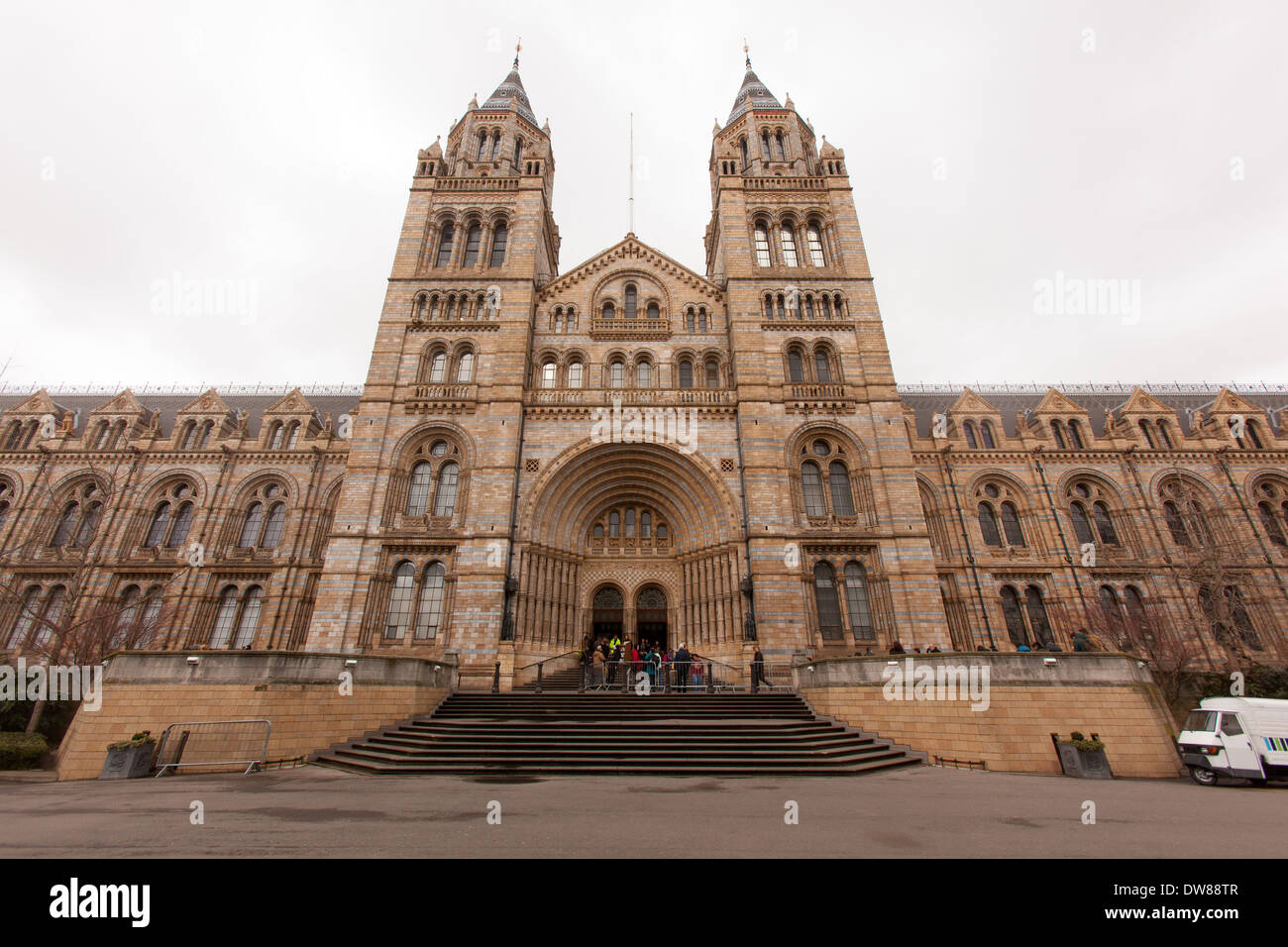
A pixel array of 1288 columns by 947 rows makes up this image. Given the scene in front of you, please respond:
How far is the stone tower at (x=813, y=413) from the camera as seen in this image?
18719 millimetres

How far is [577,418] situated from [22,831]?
17.6 metres

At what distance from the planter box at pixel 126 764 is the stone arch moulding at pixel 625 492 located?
36.7ft

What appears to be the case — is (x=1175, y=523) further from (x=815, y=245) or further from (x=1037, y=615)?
(x=815, y=245)

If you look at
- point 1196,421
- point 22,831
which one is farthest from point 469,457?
point 1196,421

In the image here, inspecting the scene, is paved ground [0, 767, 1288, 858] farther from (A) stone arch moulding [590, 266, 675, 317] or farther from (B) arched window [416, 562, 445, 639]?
(A) stone arch moulding [590, 266, 675, 317]

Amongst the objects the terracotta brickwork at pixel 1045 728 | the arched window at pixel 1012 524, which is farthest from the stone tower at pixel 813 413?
the arched window at pixel 1012 524

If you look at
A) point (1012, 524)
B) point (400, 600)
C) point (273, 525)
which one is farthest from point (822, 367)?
point (273, 525)

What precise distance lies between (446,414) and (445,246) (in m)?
9.81

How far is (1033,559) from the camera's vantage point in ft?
81.9

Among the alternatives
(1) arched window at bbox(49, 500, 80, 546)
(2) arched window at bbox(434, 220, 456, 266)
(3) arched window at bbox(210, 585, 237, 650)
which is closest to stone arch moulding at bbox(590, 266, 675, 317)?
(2) arched window at bbox(434, 220, 456, 266)

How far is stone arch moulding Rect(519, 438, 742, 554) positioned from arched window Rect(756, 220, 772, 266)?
37.1ft

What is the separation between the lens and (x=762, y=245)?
25.5 m
